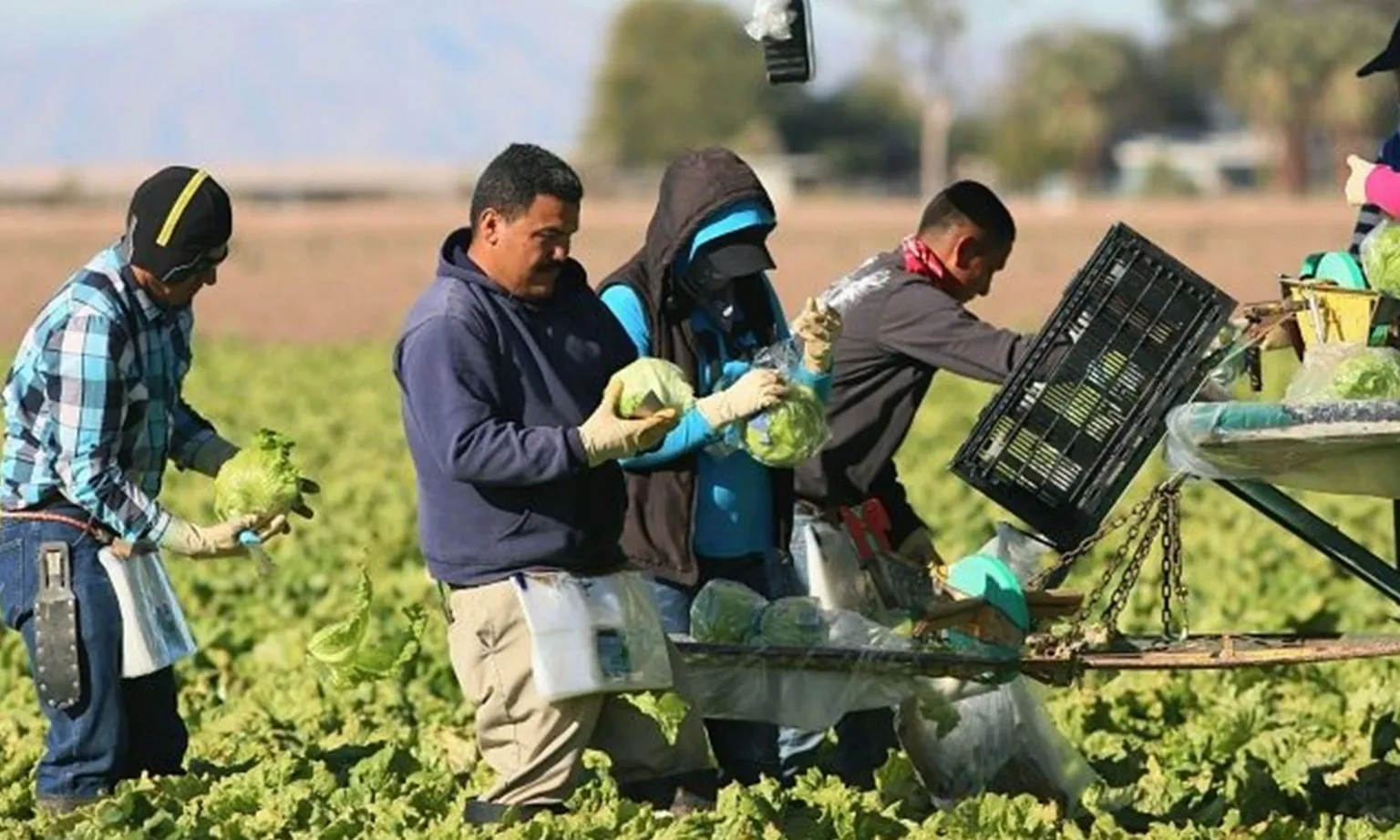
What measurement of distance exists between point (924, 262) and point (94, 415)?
2044mm

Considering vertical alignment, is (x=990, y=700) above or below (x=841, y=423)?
below

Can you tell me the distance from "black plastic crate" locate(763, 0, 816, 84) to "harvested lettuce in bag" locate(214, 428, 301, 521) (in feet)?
4.74

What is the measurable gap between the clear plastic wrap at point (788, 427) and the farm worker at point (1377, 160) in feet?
4.09

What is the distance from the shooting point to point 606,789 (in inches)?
256

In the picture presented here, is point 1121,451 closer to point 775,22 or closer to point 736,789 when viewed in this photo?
point 736,789

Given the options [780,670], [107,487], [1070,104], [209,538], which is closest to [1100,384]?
[780,670]

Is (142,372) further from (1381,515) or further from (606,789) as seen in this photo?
(1381,515)

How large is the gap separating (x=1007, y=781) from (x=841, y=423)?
0.97 metres

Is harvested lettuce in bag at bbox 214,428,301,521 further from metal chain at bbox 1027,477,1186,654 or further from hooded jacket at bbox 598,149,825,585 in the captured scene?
metal chain at bbox 1027,477,1186,654

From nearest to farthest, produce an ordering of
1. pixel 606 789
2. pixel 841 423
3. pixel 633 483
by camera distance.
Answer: pixel 606 789 → pixel 633 483 → pixel 841 423

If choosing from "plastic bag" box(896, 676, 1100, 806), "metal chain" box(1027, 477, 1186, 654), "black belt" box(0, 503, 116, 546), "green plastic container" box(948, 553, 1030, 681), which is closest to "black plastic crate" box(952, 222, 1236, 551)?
"metal chain" box(1027, 477, 1186, 654)

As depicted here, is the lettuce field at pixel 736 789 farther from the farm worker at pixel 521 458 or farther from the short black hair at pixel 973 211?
the short black hair at pixel 973 211

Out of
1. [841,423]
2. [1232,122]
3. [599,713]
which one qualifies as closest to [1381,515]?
[841,423]

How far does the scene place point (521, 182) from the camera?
6223 mm
